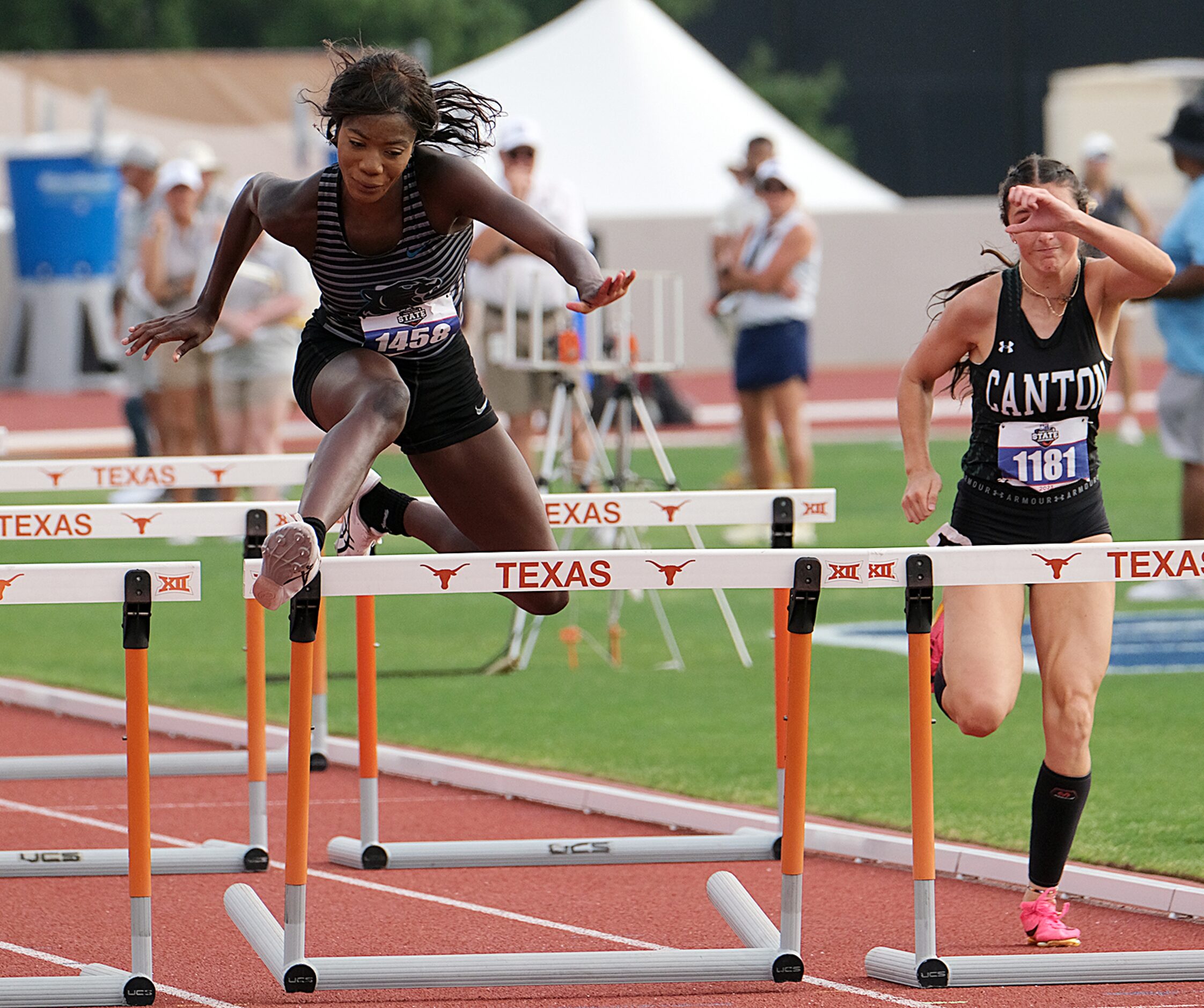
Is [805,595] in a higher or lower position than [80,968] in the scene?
higher

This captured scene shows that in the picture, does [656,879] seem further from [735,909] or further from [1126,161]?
[1126,161]

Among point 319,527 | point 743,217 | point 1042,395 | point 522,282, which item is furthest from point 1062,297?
point 743,217

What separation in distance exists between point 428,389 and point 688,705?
3605 mm

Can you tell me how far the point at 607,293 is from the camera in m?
4.84

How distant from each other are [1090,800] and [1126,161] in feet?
84.0

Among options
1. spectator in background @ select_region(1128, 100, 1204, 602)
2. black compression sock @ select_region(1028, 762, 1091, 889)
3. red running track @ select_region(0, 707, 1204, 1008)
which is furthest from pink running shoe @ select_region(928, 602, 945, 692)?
spectator in background @ select_region(1128, 100, 1204, 602)

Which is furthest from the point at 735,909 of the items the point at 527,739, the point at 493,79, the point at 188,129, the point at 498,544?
the point at 188,129

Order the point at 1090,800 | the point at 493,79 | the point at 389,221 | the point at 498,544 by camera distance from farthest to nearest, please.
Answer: the point at 493,79, the point at 1090,800, the point at 498,544, the point at 389,221

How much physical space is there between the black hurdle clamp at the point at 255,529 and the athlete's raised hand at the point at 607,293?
163cm

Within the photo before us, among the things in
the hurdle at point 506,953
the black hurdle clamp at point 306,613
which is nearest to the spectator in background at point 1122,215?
the hurdle at point 506,953

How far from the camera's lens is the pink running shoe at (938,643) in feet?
18.0

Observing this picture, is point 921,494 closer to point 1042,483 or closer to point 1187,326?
point 1042,483

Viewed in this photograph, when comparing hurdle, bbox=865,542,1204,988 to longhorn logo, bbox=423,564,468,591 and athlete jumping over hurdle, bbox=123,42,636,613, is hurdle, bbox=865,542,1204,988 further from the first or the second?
longhorn logo, bbox=423,564,468,591

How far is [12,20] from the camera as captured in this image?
40312 mm
